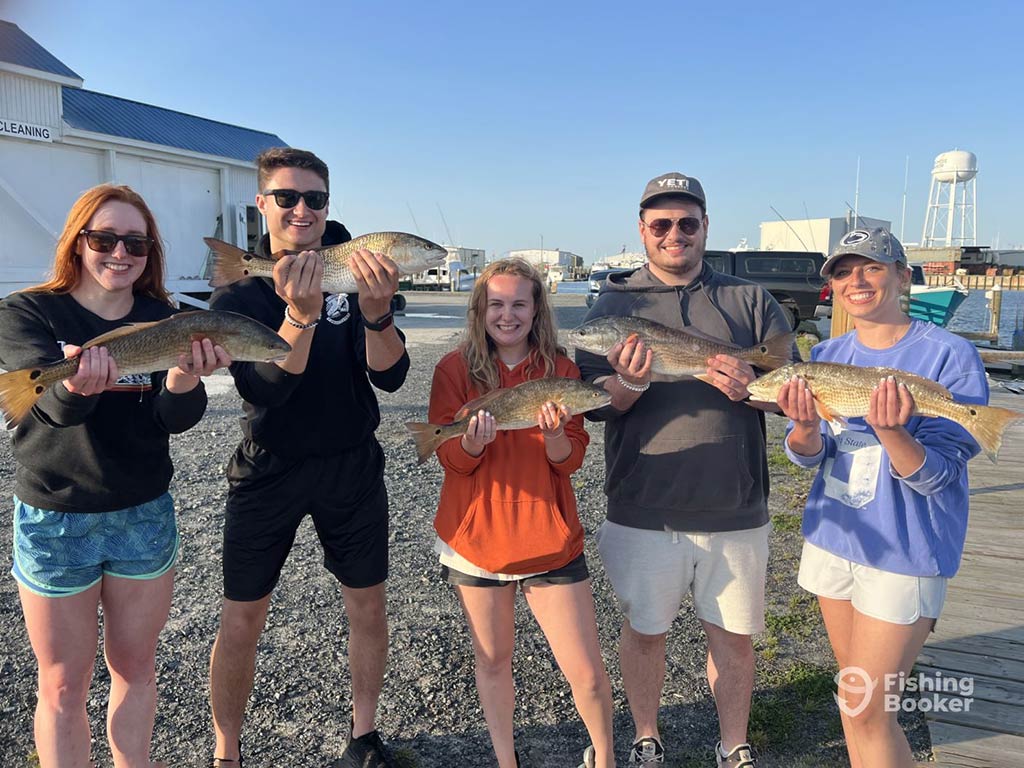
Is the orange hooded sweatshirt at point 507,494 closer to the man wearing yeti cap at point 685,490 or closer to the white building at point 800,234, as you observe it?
the man wearing yeti cap at point 685,490

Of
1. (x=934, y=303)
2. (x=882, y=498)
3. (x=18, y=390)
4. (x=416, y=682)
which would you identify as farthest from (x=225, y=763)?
(x=934, y=303)

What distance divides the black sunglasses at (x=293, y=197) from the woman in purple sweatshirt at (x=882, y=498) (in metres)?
2.65

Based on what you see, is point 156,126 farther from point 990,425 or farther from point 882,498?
point 990,425

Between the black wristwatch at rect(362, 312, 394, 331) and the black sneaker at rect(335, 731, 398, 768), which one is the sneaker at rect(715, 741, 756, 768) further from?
the black wristwatch at rect(362, 312, 394, 331)

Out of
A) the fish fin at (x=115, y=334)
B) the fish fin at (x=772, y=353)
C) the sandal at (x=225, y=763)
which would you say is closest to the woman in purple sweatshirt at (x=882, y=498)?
the fish fin at (x=772, y=353)

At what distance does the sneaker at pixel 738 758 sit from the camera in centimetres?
349

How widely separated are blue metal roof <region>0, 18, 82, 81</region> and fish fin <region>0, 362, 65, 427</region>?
2004cm

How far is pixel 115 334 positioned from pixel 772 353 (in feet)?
10.4

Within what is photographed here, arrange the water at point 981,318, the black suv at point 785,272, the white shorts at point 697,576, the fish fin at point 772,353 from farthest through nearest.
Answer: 1. the water at point 981,318
2. the black suv at point 785,272
3. the white shorts at point 697,576
4. the fish fin at point 772,353

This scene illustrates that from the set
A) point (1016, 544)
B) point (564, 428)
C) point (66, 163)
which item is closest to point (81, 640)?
point (564, 428)

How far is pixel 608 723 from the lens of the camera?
11.1 ft

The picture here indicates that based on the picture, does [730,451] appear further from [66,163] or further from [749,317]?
[66,163]

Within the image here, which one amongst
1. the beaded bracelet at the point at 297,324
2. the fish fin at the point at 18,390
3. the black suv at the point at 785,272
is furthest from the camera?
the black suv at the point at 785,272

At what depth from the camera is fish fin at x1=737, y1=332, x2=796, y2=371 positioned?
3.46 m
